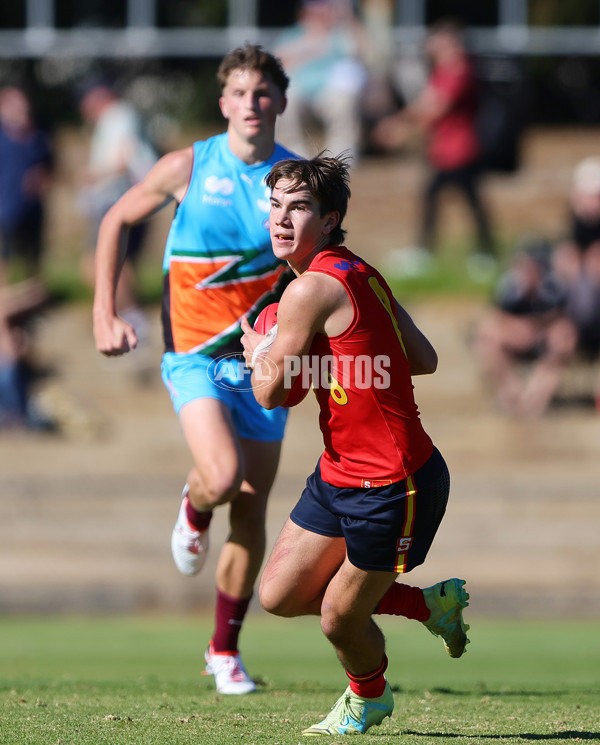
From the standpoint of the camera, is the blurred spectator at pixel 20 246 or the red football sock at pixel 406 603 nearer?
the red football sock at pixel 406 603

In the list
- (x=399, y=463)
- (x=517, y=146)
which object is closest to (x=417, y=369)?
(x=399, y=463)

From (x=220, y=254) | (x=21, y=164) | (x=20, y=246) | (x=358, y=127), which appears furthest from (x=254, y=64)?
(x=358, y=127)

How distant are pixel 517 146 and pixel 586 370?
4.65 m

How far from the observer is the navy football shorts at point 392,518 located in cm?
441

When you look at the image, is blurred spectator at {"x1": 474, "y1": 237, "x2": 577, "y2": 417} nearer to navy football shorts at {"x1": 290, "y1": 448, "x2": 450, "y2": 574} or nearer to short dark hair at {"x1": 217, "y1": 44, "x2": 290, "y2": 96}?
short dark hair at {"x1": 217, "y1": 44, "x2": 290, "y2": 96}

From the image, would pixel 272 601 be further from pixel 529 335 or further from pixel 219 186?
pixel 529 335

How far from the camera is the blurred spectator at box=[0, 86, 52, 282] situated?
1425cm

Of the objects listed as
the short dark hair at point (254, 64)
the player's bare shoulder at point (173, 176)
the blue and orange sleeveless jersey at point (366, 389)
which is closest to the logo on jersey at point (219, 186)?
the player's bare shoulder at point (173, 176)

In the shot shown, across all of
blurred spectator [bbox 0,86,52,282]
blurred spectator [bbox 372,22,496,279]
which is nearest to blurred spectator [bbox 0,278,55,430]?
blurred spectator [bbox 0,86,52,282]

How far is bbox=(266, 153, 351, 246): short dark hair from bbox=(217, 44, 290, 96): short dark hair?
55.4 inches

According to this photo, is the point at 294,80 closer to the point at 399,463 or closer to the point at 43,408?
the point at 43,408

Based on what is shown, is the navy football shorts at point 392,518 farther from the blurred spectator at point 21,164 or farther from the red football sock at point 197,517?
the blurred spectator at point 21,164

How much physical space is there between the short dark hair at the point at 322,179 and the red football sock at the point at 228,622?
229cm

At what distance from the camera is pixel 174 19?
56.0 ft
